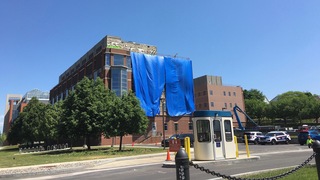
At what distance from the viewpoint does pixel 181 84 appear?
5866 cm

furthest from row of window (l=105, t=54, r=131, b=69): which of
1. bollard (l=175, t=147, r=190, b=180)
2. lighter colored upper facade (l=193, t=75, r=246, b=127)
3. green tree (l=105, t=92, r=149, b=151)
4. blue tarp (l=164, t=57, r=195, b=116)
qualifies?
bollard (l=175, t=147, r=190, b=180)

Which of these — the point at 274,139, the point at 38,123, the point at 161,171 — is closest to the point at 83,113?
the point at 161,171

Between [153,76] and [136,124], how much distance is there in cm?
2636

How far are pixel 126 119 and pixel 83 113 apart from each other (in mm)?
5866

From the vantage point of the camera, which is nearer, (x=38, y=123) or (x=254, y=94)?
(x=38, y=123)

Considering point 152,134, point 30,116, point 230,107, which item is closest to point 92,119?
point 152,134

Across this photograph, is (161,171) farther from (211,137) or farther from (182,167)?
(182,167)

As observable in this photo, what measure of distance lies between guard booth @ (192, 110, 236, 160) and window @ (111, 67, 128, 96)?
38.7m

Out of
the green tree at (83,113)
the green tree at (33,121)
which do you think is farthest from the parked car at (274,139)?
the green tree at (33,121)

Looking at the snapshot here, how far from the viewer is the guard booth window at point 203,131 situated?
49.1 feet

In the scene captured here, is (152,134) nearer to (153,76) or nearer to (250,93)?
(153,76)

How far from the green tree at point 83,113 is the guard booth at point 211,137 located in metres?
18.2

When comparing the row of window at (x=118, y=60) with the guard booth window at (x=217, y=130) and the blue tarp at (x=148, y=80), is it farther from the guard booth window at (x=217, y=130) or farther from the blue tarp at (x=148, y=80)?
the guard booth window at (x=217, y=130)

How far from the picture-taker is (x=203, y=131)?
1512 centimetres
